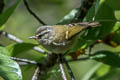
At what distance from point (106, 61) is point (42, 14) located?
2.05 meters

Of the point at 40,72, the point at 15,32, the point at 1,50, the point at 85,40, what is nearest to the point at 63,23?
the point at 85,40

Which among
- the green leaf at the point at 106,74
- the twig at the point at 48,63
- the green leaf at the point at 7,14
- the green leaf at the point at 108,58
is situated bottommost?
the green leaf at the point at 106,74

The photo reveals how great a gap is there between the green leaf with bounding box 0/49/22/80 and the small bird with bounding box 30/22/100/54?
0.35m

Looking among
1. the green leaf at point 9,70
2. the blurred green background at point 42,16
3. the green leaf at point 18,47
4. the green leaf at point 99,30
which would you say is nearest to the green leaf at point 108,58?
the green leaf at point 99,30

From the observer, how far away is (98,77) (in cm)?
227

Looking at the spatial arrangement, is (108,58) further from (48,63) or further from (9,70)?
(9,70)

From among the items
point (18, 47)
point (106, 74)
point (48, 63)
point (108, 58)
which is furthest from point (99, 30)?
point (106, 74)

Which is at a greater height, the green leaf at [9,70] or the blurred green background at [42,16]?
the green leaf at [9,70]

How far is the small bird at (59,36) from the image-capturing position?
1.68 metres

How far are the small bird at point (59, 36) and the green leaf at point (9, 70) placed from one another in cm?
35

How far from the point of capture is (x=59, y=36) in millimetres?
1763

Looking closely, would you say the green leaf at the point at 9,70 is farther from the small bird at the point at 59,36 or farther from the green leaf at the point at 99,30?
the green leaf at the point at 99,30

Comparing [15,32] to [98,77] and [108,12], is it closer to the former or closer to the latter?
[98,77]

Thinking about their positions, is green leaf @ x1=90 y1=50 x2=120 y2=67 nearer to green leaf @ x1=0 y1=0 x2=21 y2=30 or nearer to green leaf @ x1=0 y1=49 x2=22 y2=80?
green leaf @ x1=0 y1=0 x2=21 y2=30
